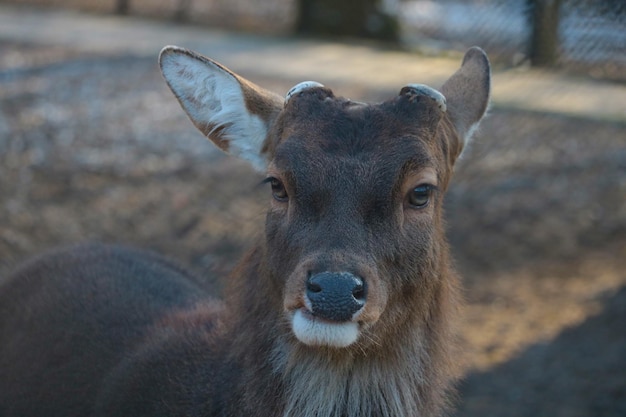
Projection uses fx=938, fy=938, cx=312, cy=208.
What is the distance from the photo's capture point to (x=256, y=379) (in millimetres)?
3863

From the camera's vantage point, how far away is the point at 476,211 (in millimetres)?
8883

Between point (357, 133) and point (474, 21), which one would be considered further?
point (474, 21)

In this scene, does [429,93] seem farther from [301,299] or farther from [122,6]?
[122,6]

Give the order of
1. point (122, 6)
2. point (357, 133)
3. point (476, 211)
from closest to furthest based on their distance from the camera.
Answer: point (357, 133)
point (476, 211)
point (122, 6)

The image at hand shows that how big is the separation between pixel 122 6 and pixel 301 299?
1322cm

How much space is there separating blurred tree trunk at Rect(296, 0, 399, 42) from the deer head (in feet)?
33.0

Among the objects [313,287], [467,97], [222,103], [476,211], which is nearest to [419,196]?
[313,287]

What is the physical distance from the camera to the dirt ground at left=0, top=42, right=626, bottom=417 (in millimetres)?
6742

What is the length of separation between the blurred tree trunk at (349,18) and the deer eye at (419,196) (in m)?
10.4

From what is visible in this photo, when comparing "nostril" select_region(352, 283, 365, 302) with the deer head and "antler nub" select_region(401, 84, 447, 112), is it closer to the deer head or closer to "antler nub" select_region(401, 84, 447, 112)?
the deer head

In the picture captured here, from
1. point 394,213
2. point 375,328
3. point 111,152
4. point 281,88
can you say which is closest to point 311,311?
point 375,328

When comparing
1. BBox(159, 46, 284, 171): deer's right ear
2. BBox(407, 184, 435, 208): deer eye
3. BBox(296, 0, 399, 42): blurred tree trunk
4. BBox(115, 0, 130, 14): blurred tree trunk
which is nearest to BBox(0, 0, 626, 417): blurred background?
BBox(159, 46, 284, 171): deer's right ear

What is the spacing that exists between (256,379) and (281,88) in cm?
712

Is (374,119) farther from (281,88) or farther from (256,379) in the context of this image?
(281,88)
